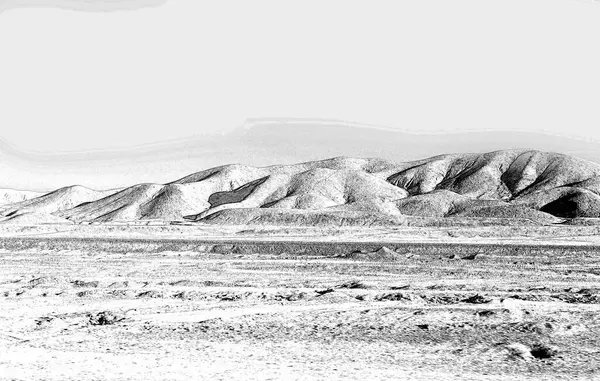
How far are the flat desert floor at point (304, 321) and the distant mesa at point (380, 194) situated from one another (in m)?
80.2

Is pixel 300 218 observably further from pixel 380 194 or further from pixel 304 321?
pixel 304 321

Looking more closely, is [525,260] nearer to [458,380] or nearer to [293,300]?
[293,300]

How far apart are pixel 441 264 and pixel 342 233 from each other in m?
40.1

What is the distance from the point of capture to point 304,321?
18.8 meters

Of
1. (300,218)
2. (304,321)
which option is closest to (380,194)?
(300,218)

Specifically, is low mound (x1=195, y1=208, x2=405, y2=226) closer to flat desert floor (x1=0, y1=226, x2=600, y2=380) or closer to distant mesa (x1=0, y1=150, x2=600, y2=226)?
distant mesa (x1=0, y1=150, x2=600, y2=226)

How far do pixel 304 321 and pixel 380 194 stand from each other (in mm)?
143799

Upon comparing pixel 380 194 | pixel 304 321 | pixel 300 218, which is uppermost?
pixel 304 321

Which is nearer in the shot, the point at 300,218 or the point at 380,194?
the point at 300,218

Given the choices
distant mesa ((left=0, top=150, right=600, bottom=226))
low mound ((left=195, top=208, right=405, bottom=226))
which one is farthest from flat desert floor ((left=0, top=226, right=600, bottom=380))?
distant mesa ((left=0, top=150, right=600, bottom=226))

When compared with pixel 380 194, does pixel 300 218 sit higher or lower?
higher

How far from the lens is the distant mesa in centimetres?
12862

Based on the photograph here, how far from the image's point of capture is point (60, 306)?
2266 centimetres

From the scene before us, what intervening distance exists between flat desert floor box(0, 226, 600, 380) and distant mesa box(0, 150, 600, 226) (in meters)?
80.2
